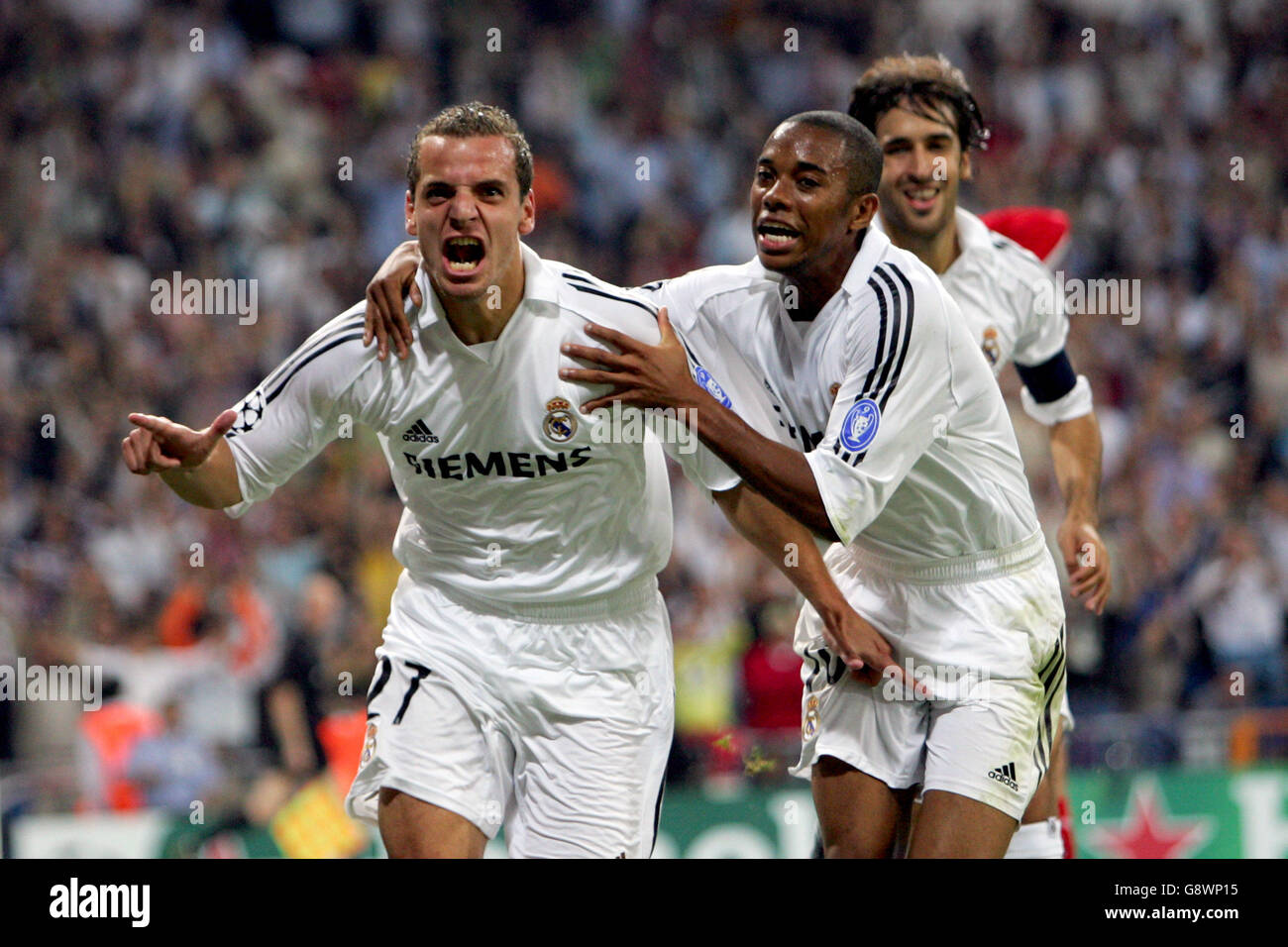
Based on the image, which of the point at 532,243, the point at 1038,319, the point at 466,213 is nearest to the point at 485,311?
the point at 466,213

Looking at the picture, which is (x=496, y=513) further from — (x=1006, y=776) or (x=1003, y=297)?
(x=1003, y=297)

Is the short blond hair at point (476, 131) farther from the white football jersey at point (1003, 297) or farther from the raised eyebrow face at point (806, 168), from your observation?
the white football jersey at point (1003, 297)

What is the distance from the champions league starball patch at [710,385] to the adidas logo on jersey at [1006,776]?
1168mm

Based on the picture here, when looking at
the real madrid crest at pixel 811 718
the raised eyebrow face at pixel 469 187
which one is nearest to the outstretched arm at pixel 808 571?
the real madrid crest at pixel 811 718

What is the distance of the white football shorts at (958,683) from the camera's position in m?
4.36

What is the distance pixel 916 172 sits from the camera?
4953mm

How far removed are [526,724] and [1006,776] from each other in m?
1.24

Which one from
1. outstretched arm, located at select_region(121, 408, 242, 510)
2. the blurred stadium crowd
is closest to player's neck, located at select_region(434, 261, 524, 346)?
outstretched arm, located at select_region(121, 408, 242, 510)

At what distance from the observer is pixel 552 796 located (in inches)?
166

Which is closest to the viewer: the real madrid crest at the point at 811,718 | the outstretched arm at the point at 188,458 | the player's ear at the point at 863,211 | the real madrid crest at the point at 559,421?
the outstretched arm at the point at 188,458

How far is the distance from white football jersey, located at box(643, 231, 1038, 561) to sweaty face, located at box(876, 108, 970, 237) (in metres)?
0.61

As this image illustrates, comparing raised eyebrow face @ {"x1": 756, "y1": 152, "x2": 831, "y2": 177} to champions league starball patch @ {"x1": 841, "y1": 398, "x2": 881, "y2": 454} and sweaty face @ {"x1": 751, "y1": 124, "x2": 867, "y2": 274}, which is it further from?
champions league starball patch @ {"x1": 841, "y1": 398, "x2": 881, "y2": 454}

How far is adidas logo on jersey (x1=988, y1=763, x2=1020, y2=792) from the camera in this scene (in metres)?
4.33

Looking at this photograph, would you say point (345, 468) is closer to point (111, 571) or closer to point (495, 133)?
point (111, 571)
